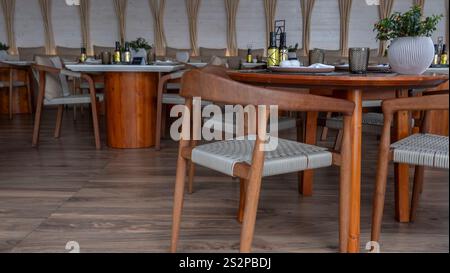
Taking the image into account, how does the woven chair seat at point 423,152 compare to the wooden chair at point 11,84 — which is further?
the wooden chair at point 11,84

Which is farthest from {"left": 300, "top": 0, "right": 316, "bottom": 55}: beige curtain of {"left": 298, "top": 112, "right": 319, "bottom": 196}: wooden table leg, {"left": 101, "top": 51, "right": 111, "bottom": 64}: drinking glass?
{"left": 298, "top": 112, "right": 319, "bottom": 196}: wooden table leg

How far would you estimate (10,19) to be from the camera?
9852 mm

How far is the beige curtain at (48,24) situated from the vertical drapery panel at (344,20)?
632 cm

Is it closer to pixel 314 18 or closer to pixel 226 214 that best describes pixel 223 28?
pixel 314 18

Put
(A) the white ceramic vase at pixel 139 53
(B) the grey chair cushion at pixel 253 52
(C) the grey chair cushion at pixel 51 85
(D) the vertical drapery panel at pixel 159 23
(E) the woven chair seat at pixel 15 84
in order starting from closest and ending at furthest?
(C) the grey chair cushion at pixel 51 85 < (A) the white ceramic vase at pixel 139 53 < (E) the woven chair seat at pixel 15 84 < (B) the grey chair cushion at pixel 253 52 < (D) the vertical drapery panel at pixel 159 23

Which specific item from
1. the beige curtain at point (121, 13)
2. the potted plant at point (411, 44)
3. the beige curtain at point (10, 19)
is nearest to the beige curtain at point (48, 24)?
the beige curtain at point (10, 19)

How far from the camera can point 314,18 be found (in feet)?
33.0

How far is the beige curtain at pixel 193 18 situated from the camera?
32.9 feet

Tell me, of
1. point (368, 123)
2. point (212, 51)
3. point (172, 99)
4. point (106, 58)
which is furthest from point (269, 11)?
point (368, 123)

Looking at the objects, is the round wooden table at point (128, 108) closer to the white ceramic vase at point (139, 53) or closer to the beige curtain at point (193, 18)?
the white ceramic vase at point (139, 53)

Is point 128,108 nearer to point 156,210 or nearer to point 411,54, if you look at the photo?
point 156,210
